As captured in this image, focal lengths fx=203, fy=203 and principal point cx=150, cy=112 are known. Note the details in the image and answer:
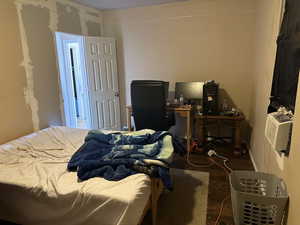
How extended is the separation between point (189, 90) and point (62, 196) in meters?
2.78

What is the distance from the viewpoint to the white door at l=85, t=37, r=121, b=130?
12.3 feet

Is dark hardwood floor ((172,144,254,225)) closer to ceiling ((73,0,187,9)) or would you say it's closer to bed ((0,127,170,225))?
bed ((0,127,170,225))

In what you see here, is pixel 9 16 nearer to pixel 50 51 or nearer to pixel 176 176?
pixel 50 51

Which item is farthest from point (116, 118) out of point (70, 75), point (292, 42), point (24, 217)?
point (292, 42)

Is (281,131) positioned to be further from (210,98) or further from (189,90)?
(189,90)

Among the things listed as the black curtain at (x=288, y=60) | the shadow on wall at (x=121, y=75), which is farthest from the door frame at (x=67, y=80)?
the black curtain at (x=288, y=60)

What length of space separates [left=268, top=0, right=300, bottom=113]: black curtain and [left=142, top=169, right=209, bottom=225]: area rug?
121 cm

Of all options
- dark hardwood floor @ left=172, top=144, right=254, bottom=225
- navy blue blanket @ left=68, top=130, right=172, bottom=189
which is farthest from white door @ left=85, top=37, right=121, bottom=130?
navy blue blanket @ left=68, top=130, right=172, bottom=189

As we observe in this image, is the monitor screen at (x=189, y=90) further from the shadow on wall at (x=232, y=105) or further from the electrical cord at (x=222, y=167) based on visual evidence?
the electrical cord at (x=222, y=167)

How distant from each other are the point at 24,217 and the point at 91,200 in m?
0.67

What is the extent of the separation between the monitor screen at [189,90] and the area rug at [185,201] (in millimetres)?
1462

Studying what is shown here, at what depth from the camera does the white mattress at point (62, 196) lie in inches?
56.5

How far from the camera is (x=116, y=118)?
4332 mm

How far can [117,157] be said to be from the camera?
180 cm
